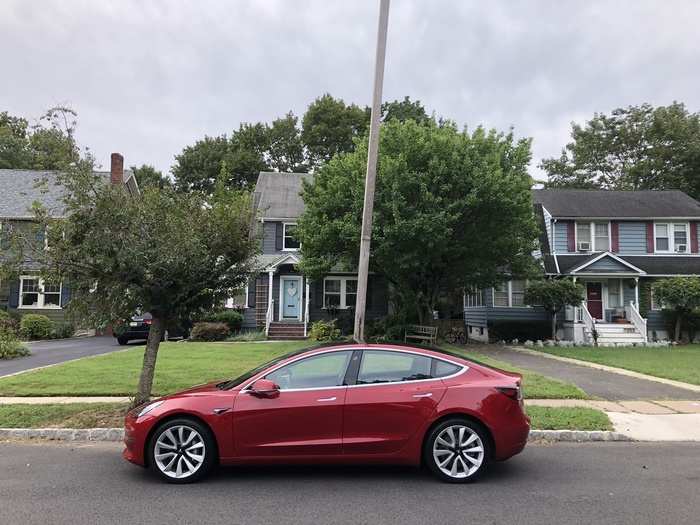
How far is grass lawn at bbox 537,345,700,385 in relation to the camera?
1301 centimetres

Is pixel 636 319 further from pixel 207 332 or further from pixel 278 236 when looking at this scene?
pixel 207 332

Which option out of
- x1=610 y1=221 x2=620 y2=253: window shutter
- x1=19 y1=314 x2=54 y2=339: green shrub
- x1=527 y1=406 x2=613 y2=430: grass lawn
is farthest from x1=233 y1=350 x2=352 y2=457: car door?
x1=610 y1=221 x2=620 y2=253: window shutter

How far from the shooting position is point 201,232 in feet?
27.1

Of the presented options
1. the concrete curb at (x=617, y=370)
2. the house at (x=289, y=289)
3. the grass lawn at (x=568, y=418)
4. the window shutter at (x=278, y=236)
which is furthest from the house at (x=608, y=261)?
the grass lawn at (x=568, y=418)

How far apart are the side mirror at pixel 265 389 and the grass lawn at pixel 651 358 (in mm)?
10377

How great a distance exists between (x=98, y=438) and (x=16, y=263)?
279cm

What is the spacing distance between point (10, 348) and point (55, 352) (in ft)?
5.69

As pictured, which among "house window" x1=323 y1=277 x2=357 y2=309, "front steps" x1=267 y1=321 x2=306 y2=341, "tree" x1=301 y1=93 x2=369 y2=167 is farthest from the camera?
"tree" x1=301 y1=93 x2=369 y2=167

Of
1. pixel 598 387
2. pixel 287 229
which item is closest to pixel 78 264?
pixel 598 387

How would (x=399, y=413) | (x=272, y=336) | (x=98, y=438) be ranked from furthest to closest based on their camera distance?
1. (x=272, y=336)
2. (x=98, y=438)
3. (x=399, y=413)

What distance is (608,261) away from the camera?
23375 mm

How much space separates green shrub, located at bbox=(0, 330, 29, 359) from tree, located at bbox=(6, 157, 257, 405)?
32.8 feet

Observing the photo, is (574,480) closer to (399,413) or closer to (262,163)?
(399,413)

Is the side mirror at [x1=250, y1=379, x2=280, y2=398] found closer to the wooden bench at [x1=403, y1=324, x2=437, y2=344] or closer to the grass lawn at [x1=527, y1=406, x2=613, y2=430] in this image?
the grass lawn at [x1=527, y1=406, x2=613, y2=430]
